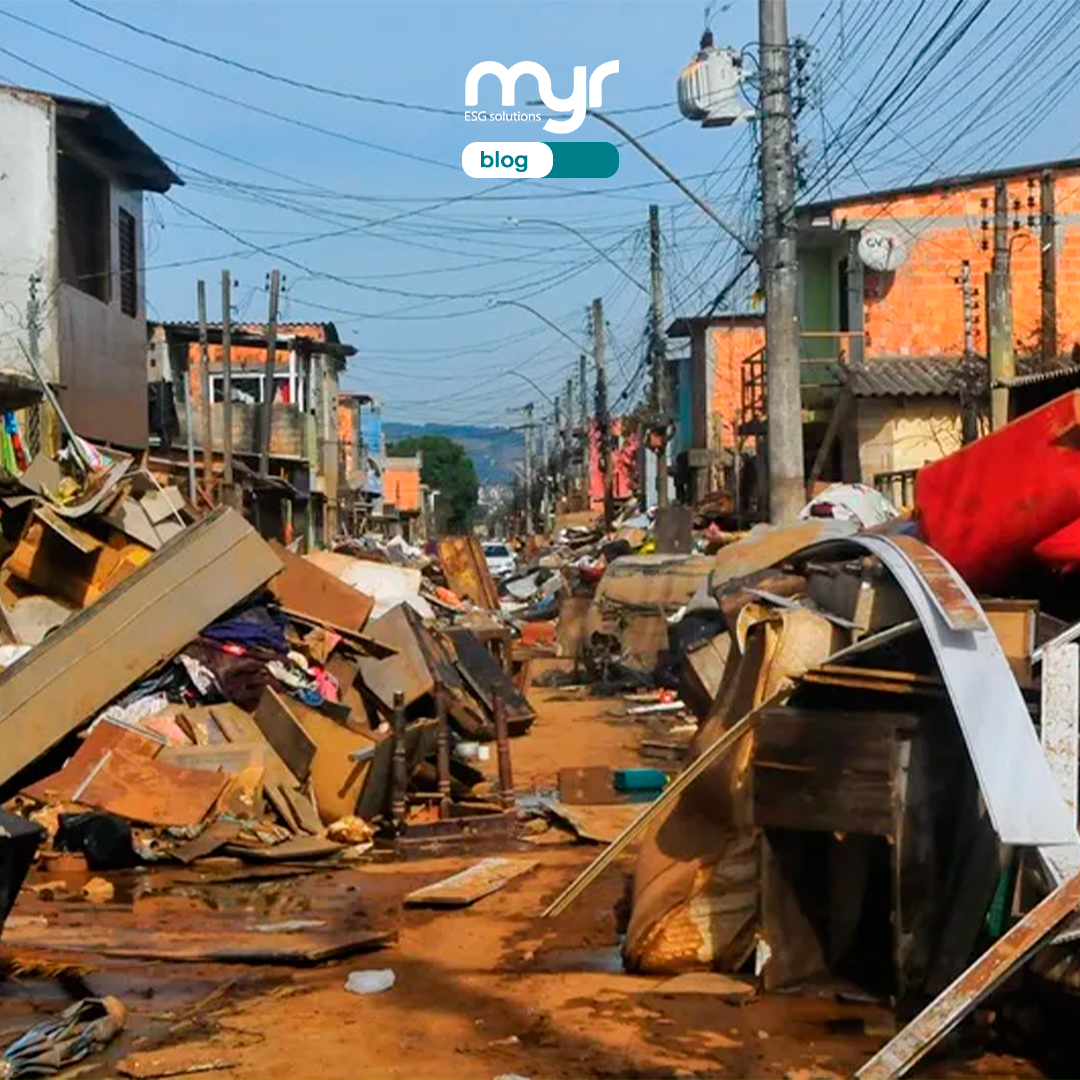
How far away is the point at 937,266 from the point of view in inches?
1234

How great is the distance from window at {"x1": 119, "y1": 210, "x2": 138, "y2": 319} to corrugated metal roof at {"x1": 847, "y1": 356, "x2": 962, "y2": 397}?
12.2 m

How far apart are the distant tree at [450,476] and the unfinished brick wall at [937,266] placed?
6943cm

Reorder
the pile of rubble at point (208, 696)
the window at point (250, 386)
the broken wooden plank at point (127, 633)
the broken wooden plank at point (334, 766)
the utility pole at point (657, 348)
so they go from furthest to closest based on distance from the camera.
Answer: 1. the window at point (250, 386)
2. the utility pole at point (657, 348)
3. the broken wooden plank at point (334, 766)
4. the pile of rubble at point (208, 696)
5. the broken wooden plank at point (127, 633)

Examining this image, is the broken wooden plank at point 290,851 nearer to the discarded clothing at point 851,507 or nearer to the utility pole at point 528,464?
the discarded clothing at point 851,507

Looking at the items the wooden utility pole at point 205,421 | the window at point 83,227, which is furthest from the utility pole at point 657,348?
the window at point 83,227

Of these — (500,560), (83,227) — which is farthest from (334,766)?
(500,560)

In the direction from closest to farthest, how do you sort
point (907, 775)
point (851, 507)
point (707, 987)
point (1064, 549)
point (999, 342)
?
point (907, 775)
point (707, 987)
point (1064, 549)
point (851, 507)
point (999, 342)

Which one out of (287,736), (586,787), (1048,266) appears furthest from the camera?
(1048,266)

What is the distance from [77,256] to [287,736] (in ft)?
41.3

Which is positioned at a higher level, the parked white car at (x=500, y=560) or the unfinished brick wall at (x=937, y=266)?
the unfinished brick wall at (x=937, y=266)

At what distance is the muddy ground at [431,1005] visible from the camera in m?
6.14

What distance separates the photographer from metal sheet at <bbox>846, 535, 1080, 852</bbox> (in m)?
5.80

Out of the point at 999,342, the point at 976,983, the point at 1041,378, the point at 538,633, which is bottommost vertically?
the point at 538,633

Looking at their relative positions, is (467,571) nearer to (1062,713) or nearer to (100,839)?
(100,839)
